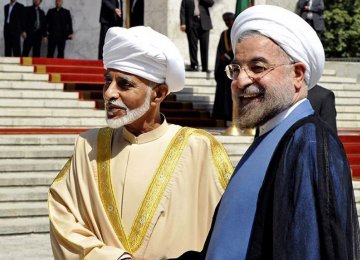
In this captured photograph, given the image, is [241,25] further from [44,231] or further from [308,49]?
[44,231]

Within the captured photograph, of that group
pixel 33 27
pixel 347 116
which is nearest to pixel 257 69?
pixel 347 116

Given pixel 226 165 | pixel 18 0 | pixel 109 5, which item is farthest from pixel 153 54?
pixel 18 0

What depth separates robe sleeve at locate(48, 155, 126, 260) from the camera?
4359 mm

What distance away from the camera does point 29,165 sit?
11.8 m

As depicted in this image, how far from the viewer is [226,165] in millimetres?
4598

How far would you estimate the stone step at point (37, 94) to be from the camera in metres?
15.4

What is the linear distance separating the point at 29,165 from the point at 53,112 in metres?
3.28

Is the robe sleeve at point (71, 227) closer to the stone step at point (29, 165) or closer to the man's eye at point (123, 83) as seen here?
the man's eye at point (123, 83)

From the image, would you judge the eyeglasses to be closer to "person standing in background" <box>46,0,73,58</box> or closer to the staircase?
the staircase

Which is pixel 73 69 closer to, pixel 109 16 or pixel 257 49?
pixel 109 16

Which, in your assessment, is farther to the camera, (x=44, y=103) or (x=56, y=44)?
(x=56, y=44)

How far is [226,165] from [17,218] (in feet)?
21.1

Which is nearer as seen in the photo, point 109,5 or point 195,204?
point 195,204

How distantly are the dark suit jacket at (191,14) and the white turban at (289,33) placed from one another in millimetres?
16065
